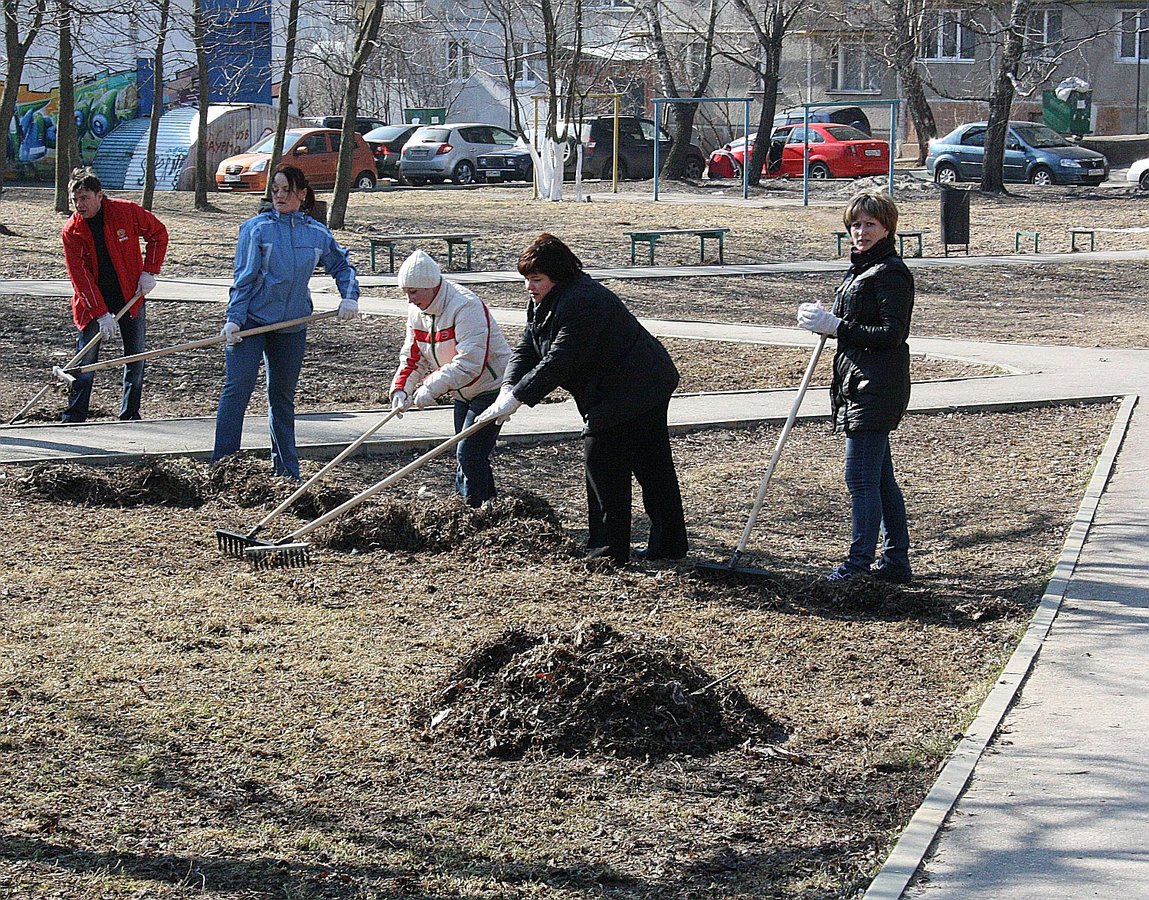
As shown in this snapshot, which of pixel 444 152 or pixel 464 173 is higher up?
pixel 444 152

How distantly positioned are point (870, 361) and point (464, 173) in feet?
111

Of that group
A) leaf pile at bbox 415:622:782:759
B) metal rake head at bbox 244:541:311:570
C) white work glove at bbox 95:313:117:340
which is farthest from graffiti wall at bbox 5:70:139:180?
leaf pile at bbox 415:622:782:759

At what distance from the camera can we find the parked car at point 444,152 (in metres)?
38.5

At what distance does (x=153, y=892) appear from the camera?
3.78m

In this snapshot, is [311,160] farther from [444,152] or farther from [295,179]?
[295,179]

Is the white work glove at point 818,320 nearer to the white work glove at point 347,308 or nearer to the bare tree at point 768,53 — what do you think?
the white work glove at point 347,308

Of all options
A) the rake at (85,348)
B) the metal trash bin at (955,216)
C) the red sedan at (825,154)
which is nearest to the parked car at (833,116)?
the red sedan at (825,154)

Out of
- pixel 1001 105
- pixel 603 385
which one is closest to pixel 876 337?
pixel 603 385

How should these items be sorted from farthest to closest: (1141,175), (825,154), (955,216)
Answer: (825,154) → (1141,175) → (955,216)

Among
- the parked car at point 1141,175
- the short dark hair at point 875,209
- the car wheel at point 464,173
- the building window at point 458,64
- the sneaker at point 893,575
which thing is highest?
the building window at point 458,64

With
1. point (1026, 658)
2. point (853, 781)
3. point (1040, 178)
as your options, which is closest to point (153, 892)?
point (853, 781)

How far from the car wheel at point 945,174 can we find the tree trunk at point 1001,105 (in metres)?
3.02

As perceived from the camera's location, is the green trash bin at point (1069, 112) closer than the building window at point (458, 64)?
Yes

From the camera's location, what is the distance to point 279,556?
6.96m
